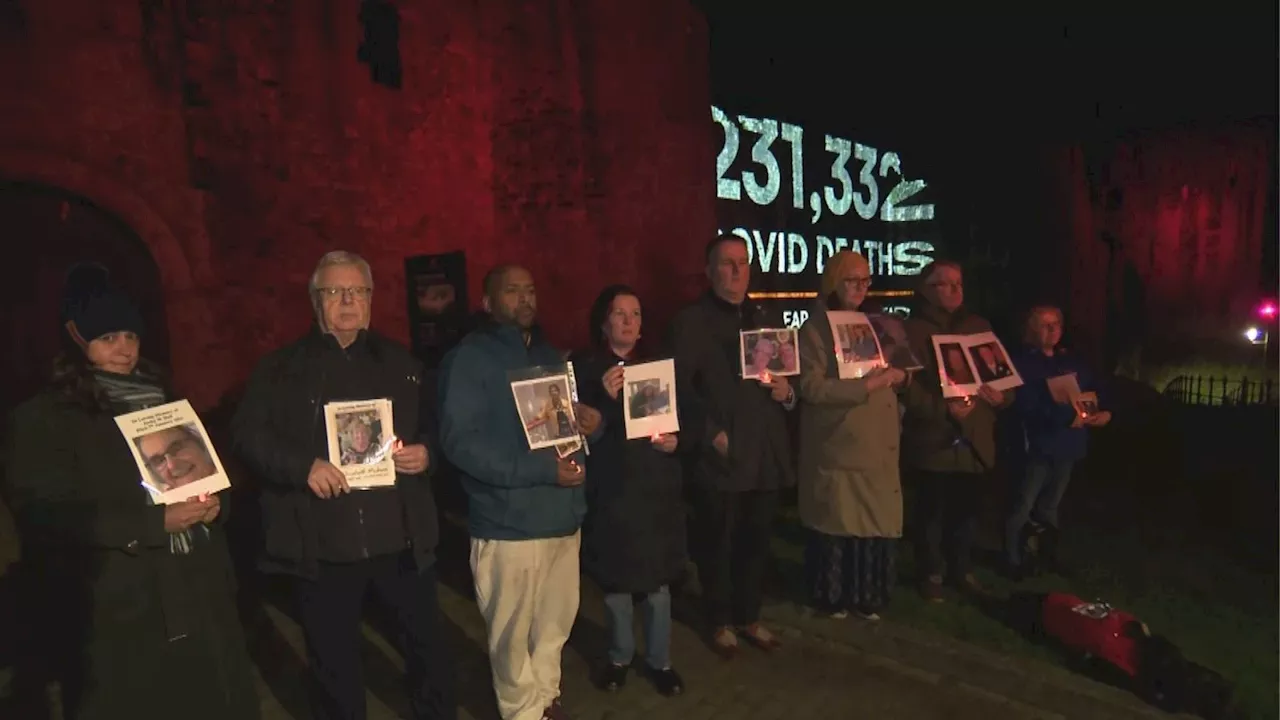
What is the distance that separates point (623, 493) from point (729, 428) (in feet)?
2.37

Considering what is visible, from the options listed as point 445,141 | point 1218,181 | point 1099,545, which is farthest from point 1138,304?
point 445,141

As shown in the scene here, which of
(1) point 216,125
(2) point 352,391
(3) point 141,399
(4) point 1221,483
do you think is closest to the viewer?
(3) point 141,399

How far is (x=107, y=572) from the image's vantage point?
2.68m

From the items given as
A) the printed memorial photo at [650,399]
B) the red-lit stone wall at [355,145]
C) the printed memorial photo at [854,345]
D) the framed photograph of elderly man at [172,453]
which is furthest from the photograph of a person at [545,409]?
the red-lit stone wall at [355,145]

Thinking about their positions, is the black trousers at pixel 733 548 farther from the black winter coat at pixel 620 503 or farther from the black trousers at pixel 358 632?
the black trousers at pixel 358 632

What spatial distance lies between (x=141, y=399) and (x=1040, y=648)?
4615 millimetres

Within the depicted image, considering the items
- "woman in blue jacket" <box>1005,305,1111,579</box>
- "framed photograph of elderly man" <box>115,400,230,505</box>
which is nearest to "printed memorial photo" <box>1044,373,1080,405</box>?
"woman in blue jacket" <box>1005,305,1111,579</box>

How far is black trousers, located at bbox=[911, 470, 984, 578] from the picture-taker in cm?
509

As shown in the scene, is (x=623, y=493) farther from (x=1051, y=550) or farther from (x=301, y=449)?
(x=1051, y=550)

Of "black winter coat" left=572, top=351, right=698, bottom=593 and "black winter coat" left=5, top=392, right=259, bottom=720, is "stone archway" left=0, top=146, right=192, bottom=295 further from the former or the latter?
"black winter coat" left=572, top=351, right=698, bottom=593

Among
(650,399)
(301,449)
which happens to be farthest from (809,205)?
(301,449)

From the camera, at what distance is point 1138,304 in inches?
911

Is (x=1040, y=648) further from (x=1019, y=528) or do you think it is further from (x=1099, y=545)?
(x=1099, y=545)

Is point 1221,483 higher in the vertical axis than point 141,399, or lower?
lower
